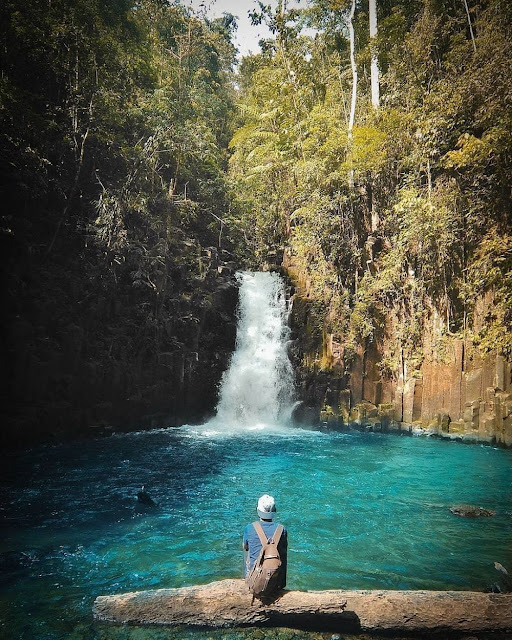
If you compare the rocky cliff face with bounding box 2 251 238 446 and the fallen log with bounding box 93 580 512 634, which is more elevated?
the rocky cliff face with bounding box 2 251 238 446

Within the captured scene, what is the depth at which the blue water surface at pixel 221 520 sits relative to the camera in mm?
5953

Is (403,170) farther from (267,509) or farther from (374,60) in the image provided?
(267,509)

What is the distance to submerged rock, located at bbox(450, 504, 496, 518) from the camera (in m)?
8.59

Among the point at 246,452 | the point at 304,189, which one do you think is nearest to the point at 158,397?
the point at 246,452

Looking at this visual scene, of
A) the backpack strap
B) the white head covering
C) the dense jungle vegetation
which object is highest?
the dense jungle vegetation

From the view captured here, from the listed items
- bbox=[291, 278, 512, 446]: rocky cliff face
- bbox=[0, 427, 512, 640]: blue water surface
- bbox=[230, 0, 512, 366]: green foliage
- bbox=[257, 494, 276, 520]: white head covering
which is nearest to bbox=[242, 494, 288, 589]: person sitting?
bbox=[257, 494, 276, 520]: white head covering

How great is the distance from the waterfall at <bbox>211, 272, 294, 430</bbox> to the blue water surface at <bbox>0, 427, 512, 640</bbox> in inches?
207

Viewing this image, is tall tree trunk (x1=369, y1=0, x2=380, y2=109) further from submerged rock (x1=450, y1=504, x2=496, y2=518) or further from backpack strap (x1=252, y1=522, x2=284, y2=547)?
backpack strap (x1=252, y1=522, x2=284, y2=547)

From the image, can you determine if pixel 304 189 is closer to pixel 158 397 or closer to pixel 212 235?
pixel 212 235

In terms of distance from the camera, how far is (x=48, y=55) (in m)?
14.6

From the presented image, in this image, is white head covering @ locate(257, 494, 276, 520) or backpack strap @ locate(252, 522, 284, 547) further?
white head covering @ locate(257, 494, 276, 520)

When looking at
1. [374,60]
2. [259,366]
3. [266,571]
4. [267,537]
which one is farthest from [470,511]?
[374,60]

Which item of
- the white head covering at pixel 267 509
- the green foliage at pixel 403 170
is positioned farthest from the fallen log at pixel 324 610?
the green foliage at pixel 403 170

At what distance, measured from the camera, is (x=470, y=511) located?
865 centimetres
